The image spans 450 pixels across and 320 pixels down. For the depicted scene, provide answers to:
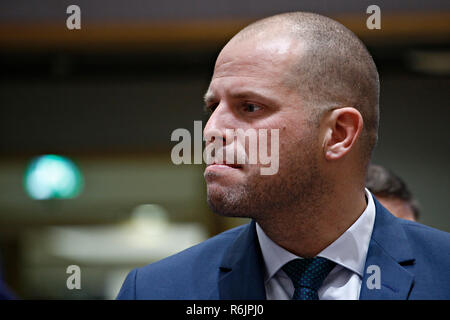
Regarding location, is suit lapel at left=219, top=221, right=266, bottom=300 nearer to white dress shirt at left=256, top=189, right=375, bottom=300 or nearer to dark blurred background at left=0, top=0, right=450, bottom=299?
white dress shirt at left=256, top=189, right=375, bottom=300

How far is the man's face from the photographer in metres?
1.21

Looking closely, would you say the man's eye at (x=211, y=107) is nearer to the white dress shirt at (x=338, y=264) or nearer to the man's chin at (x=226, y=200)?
the man's chin at (x=226, y=200)

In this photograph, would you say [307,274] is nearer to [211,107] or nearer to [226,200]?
[226,200]

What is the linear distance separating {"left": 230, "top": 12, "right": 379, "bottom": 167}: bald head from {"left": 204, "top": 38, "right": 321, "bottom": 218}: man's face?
2 centimetres

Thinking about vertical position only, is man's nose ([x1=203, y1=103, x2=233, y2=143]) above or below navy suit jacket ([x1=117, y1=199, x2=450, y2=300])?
above

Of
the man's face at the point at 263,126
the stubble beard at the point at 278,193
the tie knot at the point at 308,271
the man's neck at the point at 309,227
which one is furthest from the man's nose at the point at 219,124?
the tie knot at the point at 308,271

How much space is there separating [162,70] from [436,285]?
3.55 m

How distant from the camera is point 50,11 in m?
3.61

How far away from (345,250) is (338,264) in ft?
0.11

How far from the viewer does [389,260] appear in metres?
1.22

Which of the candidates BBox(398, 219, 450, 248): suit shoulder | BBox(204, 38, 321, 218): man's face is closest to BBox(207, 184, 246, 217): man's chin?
BBox(204, 38, 321, 218): man's face

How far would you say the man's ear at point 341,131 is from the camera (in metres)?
1.29

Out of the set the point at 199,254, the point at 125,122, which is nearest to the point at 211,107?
the point at 199,254

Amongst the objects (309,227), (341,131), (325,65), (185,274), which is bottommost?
(185,274)
